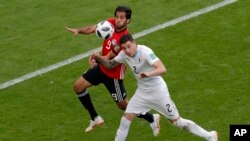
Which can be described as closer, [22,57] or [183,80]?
[183,80]

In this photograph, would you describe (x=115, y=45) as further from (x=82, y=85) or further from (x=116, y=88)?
(x=82, y=85)

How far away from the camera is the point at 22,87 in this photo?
12953 mm

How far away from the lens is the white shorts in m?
10.2

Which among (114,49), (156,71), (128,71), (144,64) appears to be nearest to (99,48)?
(128,71)

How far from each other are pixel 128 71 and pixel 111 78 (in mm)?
2247

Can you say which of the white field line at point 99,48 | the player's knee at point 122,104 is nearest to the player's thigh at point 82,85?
the player's knee at point 122,104

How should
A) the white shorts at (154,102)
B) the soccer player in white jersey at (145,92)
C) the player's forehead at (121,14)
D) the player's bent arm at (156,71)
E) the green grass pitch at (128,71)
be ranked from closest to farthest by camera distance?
the player's bent arm at (156,71)
the soccer player in white jersey at (145,92)
the white shorts at (154,102)
the player's forehead at (121,14)
the green grass pitch at (128,71)

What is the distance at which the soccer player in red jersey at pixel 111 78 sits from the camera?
10867 millimetres

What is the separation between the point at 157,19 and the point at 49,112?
167 inches

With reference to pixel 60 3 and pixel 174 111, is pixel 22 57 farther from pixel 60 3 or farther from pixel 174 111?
pixel 174 111

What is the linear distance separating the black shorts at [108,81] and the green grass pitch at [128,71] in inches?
25.5

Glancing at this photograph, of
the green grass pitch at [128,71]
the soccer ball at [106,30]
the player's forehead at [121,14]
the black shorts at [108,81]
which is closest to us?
the player's forehead at [121,14]

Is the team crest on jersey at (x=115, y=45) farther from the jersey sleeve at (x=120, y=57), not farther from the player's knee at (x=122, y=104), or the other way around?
the player's knee at (x=122, y=104)

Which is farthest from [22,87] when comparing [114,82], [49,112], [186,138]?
[186,138]
